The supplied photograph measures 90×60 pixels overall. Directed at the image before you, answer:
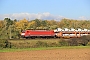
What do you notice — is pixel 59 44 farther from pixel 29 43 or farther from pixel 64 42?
pixel 29 43

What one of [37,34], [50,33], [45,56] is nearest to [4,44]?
[45,56]

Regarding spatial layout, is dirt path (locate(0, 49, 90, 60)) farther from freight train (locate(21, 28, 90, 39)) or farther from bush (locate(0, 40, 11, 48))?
freight train (locate(21, 28, 90, 39))

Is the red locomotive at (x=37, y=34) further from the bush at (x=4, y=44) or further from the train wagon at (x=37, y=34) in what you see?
the bush at (x=4, y=44)

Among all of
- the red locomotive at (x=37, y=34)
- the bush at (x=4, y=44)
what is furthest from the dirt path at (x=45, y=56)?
the red locomotive at (x=37, y=34)

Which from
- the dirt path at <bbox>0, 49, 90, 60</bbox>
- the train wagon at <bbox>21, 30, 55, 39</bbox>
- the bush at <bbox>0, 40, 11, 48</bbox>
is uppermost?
the train wagon at <bbox>21, 30, 55, 39</bbox>

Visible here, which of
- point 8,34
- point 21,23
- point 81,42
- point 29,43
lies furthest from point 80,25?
point 29,43

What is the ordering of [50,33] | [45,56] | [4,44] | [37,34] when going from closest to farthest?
[45,56], [4,44], [37,34], [50,33]

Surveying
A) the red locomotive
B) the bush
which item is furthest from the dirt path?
the red locomotive

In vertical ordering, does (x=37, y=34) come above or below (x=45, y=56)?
above

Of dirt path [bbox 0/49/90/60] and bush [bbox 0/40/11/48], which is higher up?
bush [bbox 0/40/11/48]

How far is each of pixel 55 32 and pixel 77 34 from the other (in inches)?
267

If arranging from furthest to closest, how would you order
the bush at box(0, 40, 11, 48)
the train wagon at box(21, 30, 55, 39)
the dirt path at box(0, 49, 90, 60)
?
the train wagon at box(21, 30, 55, 39)
the bush at box(0, 40, 11, 48)
the dirt path at box(0, 49, 90, 60)

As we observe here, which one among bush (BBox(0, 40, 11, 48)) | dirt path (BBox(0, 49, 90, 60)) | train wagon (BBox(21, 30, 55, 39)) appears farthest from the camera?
train wagon (BBox(21, 30, 55, 39))

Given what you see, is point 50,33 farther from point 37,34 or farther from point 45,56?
point 45,56
